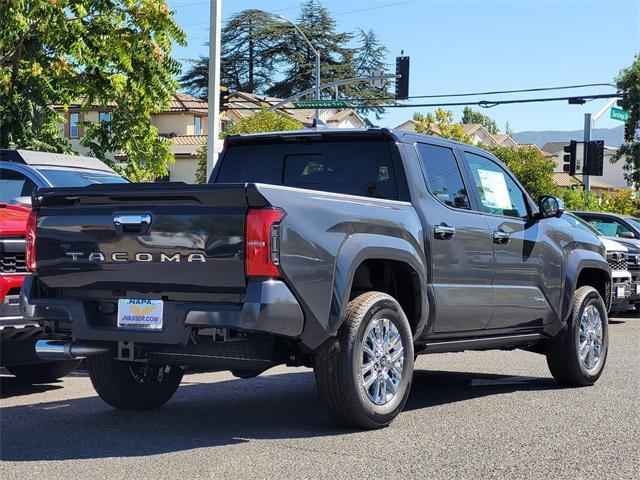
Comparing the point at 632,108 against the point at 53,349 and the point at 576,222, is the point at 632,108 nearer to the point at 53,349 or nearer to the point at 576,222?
the point at 576,222

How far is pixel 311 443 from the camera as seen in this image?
6270 mm

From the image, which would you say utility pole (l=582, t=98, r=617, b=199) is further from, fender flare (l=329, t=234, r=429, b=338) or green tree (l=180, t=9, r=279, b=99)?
green tree (l=180, t=9, r=279, b=99)

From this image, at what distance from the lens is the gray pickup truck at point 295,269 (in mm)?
5945

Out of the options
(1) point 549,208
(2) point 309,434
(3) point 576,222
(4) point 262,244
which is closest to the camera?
(4) point 262,244

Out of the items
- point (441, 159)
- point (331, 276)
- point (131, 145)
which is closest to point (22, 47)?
point (131, 145)

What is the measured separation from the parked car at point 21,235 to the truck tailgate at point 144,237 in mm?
863

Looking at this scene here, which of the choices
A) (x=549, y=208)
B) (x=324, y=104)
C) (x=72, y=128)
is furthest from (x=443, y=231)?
(x=72, y=128)

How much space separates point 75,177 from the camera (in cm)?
1181

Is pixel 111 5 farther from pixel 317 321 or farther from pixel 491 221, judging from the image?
pixel 317 321

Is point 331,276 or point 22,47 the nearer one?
point 331,276

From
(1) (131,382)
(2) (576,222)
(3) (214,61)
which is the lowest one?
(1) (131,382)

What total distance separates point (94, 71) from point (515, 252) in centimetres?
1457

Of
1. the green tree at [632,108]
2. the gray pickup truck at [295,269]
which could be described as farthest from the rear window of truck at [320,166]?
the green tree at [632,108]

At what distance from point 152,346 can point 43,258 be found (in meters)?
0.97
